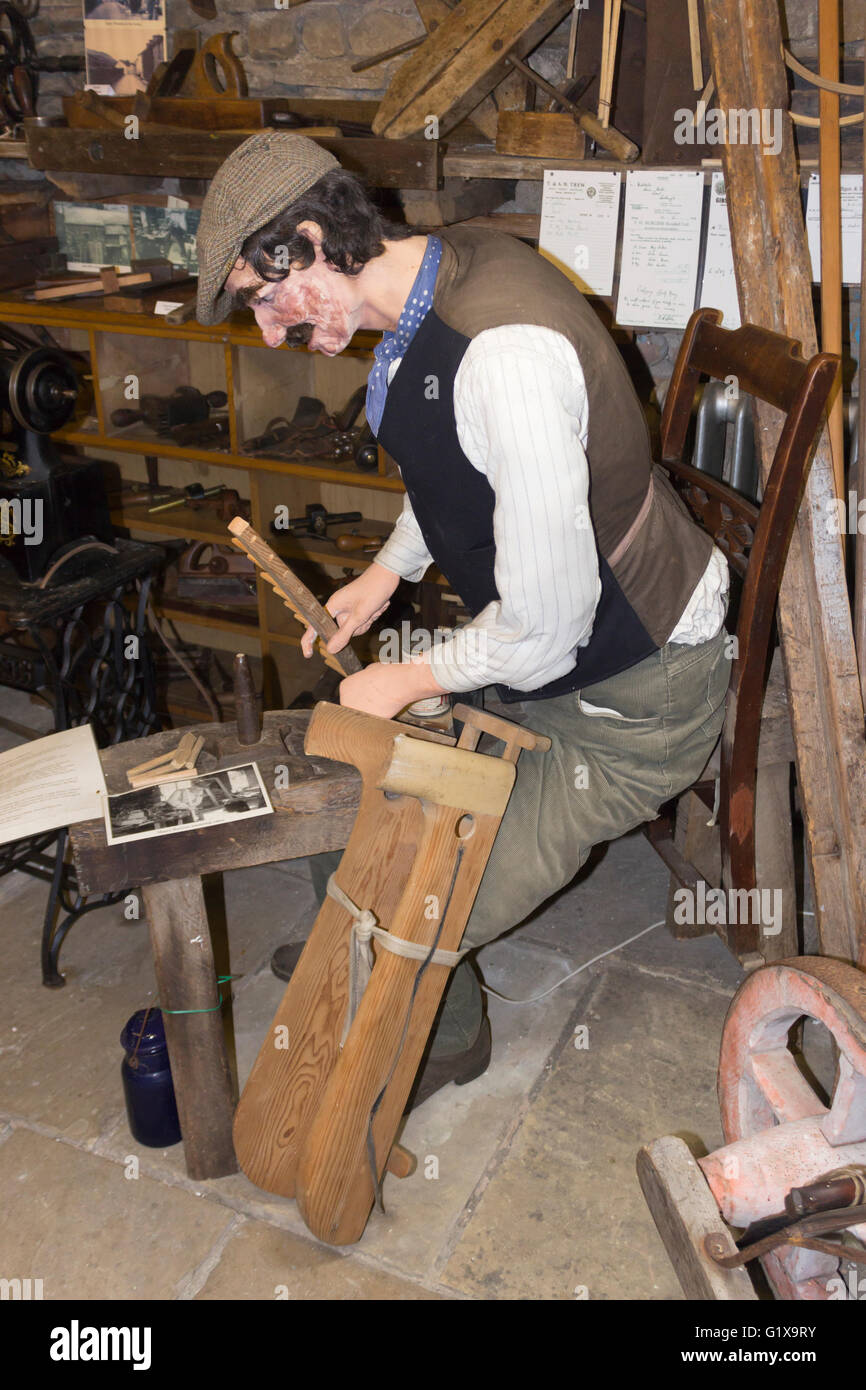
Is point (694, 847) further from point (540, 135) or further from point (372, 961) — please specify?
point (540, 135)

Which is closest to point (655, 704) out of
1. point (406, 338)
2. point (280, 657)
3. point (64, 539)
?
point (406, 338)

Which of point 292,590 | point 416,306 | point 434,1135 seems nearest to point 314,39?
point 416,306

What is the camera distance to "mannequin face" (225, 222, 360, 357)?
1.76 m

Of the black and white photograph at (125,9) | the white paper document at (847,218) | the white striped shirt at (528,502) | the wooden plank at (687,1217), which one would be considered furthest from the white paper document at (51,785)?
the black and white photograph at (125,9)

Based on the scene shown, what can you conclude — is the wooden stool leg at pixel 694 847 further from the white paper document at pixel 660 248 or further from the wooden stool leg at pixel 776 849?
the white paper document at pixel 660 248

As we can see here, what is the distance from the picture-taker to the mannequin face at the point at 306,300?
5.77 ft

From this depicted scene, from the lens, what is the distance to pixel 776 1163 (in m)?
1.60

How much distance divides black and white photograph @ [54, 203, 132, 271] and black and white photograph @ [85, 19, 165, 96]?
399mm

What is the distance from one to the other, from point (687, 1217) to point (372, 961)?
2.10ft

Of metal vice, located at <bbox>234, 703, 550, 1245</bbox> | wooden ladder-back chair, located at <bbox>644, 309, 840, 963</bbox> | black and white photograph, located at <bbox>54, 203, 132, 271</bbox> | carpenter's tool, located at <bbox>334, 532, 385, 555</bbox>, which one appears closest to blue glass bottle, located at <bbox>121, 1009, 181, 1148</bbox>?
metal vice, located at <bbox>234, 703, 550, 1245</bbox>

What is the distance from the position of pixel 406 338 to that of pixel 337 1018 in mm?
1224

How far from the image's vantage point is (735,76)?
245 cm

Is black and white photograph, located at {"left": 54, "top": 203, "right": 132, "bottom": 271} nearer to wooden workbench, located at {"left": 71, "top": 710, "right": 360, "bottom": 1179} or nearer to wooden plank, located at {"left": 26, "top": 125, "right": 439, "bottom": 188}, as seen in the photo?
wooden plank, located at {"left": 26, "top": 125, "right": 439, "bottom": 188}
